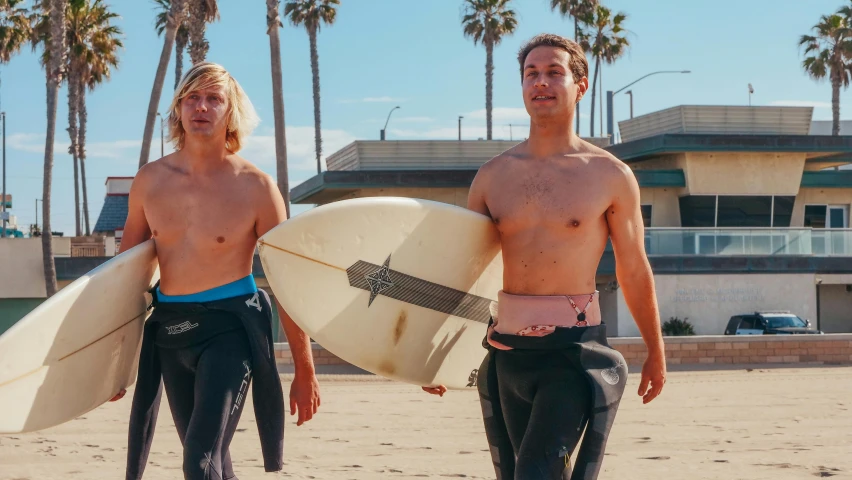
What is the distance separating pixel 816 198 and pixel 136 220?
32776mm

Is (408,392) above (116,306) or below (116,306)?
below

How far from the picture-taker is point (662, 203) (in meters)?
33.3

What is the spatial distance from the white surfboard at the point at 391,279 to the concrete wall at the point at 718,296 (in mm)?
24960

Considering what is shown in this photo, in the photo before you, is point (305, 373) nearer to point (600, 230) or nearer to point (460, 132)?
point (600, 230)

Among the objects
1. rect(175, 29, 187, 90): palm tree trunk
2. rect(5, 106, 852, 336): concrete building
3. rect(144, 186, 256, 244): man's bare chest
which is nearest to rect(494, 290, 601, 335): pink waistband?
rect(144, 186, 256, 244): man's bare chest

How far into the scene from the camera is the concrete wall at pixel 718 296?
1167 inches

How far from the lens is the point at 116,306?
16.0ft

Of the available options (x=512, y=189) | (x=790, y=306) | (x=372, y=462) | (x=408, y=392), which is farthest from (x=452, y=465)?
(x=790, y=306)

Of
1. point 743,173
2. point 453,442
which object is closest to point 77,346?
point 453,442

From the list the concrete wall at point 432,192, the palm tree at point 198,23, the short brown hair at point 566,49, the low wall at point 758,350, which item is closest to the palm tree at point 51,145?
the palm tree at point 198,23

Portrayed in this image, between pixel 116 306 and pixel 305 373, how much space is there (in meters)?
0.91

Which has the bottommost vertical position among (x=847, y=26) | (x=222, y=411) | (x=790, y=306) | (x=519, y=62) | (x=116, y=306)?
(x=790, y=306)

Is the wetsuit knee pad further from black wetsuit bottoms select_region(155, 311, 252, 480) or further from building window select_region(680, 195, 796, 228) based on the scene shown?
building window select_region(680, 195, 796, 228)

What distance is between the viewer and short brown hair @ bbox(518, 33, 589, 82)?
455 centimetres
